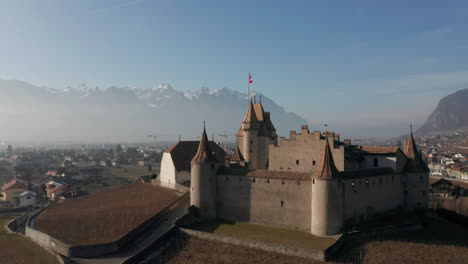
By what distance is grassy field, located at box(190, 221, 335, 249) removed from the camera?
A: 115ft

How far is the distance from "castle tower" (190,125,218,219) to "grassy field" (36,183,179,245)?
4.56 metres

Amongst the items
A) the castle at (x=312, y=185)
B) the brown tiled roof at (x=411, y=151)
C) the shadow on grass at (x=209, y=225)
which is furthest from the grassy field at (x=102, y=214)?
the brown tiled roof at (x=411, y=151)

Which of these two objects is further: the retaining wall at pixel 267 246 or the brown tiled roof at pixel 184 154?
the brown tiled roof at pixel 184 154

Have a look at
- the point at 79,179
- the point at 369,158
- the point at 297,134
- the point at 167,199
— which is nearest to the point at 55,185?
the point at 79,179

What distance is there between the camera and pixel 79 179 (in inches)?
4508

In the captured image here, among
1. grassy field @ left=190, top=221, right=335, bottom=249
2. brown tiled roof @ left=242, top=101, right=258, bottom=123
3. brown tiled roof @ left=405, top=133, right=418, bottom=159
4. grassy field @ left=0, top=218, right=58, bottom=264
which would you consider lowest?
grassy field @ left=0, top=218, right=58, bottom=264

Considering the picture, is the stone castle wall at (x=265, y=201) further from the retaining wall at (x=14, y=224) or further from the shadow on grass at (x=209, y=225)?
the retaining wall at (x=14, y=224)

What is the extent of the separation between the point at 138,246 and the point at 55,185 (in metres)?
59.3

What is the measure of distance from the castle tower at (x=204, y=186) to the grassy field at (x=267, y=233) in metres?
1.62

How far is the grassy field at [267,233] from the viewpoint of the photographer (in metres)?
35.2

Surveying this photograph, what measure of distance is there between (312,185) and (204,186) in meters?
12.1

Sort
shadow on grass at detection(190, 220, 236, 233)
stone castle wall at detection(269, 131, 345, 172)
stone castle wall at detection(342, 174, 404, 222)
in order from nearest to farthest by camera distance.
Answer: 1. stone castle wall at detection(342, 174, 404, 222)
2. shadow on grass at detection(190, 220, 236, 233)
3. stone castle wall at detection(269, 131, 345, 172)

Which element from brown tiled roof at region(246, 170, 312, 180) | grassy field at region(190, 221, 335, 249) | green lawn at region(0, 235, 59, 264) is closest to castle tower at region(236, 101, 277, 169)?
brown tiled roof at region(246, 170, 312, 180)

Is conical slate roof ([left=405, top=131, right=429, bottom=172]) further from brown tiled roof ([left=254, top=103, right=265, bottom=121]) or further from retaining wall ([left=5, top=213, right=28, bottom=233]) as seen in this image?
retaining wall ([left=5, top=213, right=28, bottom=233])
